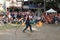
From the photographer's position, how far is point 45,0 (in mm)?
52312

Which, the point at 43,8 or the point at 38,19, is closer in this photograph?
the point at 38,19

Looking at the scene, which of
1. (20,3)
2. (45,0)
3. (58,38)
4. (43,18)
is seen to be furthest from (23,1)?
(58,38)

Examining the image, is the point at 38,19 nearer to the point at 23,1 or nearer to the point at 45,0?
the point at 45,0

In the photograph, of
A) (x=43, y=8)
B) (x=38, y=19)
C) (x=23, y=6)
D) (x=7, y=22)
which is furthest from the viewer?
(x=23, y=6)

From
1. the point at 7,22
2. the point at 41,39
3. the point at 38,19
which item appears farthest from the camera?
the point at 38,19

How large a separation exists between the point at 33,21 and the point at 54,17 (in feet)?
12.1

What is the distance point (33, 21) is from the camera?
102 ft

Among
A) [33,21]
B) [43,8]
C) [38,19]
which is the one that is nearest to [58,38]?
[33,21]

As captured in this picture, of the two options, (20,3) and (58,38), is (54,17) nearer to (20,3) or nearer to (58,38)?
(58,38)

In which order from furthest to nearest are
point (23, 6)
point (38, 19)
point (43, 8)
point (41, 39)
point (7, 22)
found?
point (23, 6)
point (43, 8)
point (38, 19)
point (7, 22)
point (41, 39)

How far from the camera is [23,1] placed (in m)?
56.3

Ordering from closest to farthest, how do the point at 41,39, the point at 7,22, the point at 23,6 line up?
the point at 41,39, the point at 7,22, the point at 23,6

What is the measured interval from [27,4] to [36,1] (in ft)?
9.15

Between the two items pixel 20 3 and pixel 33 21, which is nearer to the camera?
pixel 33 21
